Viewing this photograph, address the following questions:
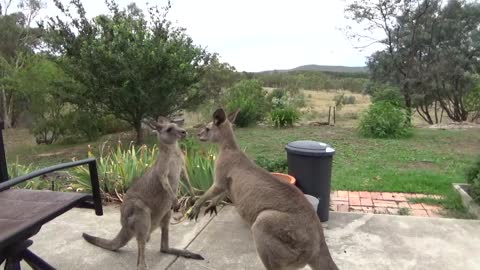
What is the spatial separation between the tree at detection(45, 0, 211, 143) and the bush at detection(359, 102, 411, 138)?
5.12 m

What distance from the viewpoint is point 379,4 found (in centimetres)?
1678

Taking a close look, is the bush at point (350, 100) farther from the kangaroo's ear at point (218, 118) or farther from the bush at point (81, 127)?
the kangaroo's ear at point (218, 118)

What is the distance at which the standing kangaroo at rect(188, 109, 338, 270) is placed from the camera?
3023mm

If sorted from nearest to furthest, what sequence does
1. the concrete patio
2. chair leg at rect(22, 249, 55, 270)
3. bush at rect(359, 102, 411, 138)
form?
chair leg at rect(22, 249, 55, 270)
the concrete patio
bush at rect(359, 102, 411, 138)

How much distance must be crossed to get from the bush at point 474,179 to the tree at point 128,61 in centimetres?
744

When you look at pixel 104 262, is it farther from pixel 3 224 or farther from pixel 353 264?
pixel 353 264

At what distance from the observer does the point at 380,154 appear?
9.95 m

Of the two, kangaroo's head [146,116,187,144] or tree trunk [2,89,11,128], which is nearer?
kangaroo's head [146,116,187,144]

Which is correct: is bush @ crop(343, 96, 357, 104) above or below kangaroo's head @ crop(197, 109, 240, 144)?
below

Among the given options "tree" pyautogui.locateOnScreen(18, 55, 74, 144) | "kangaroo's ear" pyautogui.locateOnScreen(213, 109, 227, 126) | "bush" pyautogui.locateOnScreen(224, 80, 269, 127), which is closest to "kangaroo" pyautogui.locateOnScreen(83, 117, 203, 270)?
"kangaroo's ear" pyautogui.locateOnScreen(213, 109, 227, 126)

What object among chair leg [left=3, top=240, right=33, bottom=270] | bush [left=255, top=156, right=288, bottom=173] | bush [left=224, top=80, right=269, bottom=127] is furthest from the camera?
bush [left=224, top=80, right=269, bottom=127]

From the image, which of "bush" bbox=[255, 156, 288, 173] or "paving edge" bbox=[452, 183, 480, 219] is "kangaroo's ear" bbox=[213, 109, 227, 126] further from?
"paving edge" bbox=[452, 183, 480, 219]

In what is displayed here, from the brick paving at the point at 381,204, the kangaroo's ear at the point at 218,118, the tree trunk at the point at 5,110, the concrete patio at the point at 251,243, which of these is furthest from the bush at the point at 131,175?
the tree trunk at the point at 5,110

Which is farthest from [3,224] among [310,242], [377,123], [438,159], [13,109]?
[13,109]
